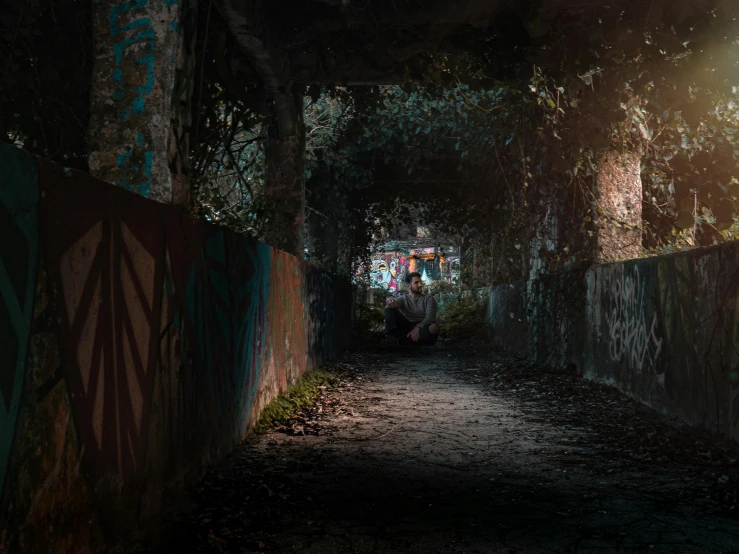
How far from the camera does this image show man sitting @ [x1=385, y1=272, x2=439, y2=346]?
50.8 feet

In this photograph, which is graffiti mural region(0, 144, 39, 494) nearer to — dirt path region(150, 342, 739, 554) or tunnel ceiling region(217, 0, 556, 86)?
dirt path region(150, 342, 739, 554)

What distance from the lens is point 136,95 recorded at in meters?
5.15

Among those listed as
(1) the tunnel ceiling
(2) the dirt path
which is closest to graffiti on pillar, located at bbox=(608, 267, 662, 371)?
(2) the dirt path

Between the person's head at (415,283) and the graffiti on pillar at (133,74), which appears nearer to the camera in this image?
the graffiti on pillar at (133,74)

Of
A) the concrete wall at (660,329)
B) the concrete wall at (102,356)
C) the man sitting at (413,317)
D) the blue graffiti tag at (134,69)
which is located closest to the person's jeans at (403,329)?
the man sitting at (413,317)

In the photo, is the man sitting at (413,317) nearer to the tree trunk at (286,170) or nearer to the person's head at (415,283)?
the person's head at (415,283)

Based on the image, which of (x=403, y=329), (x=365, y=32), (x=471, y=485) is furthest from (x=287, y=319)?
(x=403, y=329)

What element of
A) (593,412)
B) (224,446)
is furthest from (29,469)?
(593,412)

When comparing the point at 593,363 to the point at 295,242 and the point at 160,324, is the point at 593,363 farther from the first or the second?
the point at 160,324

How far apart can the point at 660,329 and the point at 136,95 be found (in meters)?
4.74

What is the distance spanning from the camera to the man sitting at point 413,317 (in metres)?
15.5

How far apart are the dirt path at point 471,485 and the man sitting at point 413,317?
7.74m

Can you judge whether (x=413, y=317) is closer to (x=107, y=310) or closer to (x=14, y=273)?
(x=107, y=310)

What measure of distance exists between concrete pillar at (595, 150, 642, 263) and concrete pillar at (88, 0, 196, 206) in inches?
246
